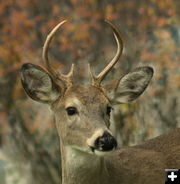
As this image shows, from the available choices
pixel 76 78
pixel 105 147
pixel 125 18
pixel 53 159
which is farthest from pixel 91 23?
pixel 105 147

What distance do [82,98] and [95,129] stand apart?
446 millimetres

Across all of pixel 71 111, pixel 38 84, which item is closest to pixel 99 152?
pixel 71 111

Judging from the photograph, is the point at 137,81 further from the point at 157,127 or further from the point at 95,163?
the point at 157,127

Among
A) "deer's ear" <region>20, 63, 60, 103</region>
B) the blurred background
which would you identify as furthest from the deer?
the blurred background

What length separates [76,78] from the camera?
46.1 ft

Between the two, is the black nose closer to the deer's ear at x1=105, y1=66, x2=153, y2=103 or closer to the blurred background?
the deer's ear at x1=105, y1=66, x2=153, y2=103

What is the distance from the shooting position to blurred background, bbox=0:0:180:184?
1324 centimetres

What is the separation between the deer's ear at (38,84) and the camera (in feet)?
23.1

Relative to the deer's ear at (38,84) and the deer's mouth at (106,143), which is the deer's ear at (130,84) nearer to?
the deer's ear at (38,84)

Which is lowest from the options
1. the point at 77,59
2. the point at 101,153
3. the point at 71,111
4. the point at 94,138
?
the point at 101,153

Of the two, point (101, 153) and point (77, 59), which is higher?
point (77, 59)

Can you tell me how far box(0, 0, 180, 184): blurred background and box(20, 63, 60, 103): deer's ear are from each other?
215 inches

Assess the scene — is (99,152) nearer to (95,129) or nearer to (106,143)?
(106,143)

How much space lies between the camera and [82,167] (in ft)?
22.0
